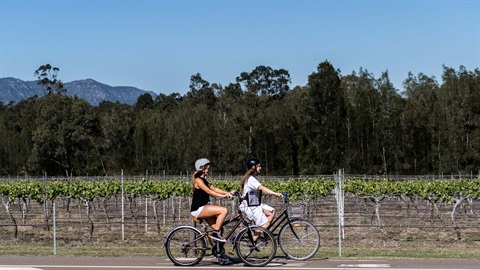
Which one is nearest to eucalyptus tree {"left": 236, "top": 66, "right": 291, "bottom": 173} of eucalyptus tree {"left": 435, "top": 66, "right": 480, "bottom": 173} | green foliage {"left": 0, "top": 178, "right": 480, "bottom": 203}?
eucalyptus tree {"left": 435, "top": 66, "right": 480, "bottom": 173}

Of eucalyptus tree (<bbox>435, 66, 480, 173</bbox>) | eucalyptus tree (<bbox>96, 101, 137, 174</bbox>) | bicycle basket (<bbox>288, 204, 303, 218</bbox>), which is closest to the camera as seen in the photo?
bicycle basket (<bbox>288, 204, 303, 218</bbox>)

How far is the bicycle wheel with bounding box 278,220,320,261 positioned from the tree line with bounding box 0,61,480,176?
47.0 metres

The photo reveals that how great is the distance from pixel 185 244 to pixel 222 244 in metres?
0.60

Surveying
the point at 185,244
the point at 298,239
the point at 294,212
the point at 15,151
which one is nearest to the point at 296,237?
the point at 298,239

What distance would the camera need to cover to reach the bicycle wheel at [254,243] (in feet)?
36.8

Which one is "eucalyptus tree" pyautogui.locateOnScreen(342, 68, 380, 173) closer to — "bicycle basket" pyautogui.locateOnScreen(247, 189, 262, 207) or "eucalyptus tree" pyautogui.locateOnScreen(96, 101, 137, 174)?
"eucalyptus tree" pyautogui.locateOnScreen(96, 101, 137, 174)

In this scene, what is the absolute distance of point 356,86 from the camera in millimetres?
81438

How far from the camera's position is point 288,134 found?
6544 cm

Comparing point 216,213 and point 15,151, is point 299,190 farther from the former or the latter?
point 15,151

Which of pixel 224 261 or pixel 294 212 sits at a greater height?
pixel 294 212

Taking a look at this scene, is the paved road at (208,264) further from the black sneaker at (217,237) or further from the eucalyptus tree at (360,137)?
the eucalyptus tree at (360,137)

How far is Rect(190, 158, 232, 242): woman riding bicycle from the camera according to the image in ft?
36.9

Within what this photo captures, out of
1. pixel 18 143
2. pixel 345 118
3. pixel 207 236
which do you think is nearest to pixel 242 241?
pixel 207 236

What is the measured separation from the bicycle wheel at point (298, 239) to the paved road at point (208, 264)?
0.55 ft
